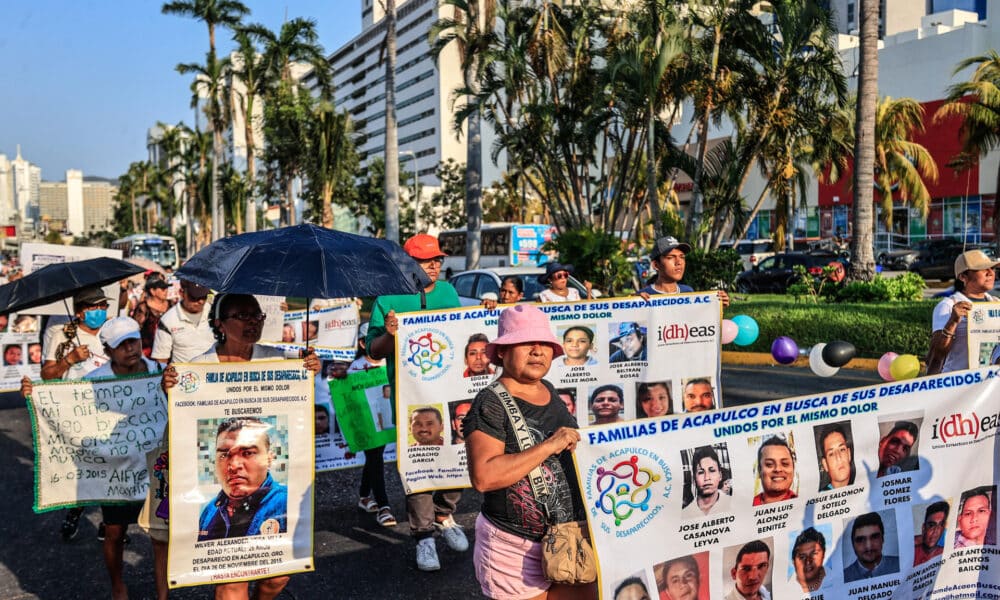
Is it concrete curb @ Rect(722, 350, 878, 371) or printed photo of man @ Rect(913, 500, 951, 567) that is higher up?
printed photo of man @ Rect(913, 500, 951, 567)

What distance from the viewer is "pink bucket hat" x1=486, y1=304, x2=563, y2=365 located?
3.14 metres

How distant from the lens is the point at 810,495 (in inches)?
132

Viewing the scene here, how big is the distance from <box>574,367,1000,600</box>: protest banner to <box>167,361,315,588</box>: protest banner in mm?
1624

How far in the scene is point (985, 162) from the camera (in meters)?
39.3

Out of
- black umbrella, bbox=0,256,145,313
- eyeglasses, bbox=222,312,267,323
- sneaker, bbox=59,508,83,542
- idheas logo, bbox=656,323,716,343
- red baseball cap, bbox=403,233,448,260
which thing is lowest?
sneaker, bbox=59,508,83,542

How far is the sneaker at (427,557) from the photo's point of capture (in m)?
5.14

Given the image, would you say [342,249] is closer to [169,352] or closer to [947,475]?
[169,352]

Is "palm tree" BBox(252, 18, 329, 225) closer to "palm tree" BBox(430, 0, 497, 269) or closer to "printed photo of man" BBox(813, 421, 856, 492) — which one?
"palm tree" BBox(430, 0, 497, 269)

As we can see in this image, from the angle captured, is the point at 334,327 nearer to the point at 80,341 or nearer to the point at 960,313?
the point at 80,341

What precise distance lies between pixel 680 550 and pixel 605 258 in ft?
51.3

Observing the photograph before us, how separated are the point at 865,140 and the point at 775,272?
16.0 m

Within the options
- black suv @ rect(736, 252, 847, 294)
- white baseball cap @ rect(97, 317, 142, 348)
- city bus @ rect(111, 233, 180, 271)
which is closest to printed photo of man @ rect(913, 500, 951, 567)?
white baseball cap @ rect(97, 317, 142, 348)

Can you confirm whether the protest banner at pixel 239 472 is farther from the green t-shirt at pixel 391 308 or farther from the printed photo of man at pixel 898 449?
the printed photo of man at pixel 898 449

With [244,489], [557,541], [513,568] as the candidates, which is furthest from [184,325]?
[557,541]
